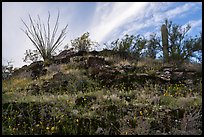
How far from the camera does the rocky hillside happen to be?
20.3 ft

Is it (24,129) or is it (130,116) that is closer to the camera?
(24,129)

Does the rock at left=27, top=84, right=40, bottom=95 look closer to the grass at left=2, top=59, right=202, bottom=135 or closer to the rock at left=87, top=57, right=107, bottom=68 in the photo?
the grass at left=2, top=59, right=202, bottom=135

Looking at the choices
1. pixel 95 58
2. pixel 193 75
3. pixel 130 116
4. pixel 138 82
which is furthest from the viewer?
pixel 95 58

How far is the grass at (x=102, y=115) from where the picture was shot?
6.05m

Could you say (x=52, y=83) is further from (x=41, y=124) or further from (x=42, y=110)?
(x=41, y=124)

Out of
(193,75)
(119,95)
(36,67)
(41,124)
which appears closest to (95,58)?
(36,67)

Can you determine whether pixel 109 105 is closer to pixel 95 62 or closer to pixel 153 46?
pixel 95 62

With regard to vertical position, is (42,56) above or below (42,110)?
above

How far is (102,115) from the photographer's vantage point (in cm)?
684

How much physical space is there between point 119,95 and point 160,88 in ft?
6.06

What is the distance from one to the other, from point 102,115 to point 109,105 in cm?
59

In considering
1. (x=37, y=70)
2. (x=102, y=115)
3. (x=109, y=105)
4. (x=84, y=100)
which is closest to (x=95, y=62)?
(x=37, y=70)

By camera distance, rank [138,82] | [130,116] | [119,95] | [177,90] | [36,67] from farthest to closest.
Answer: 1. [36,67]
2. [138,82]
3. [177,90]
4. [119,95]
5. [130,116]

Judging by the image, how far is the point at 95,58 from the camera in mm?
13656
